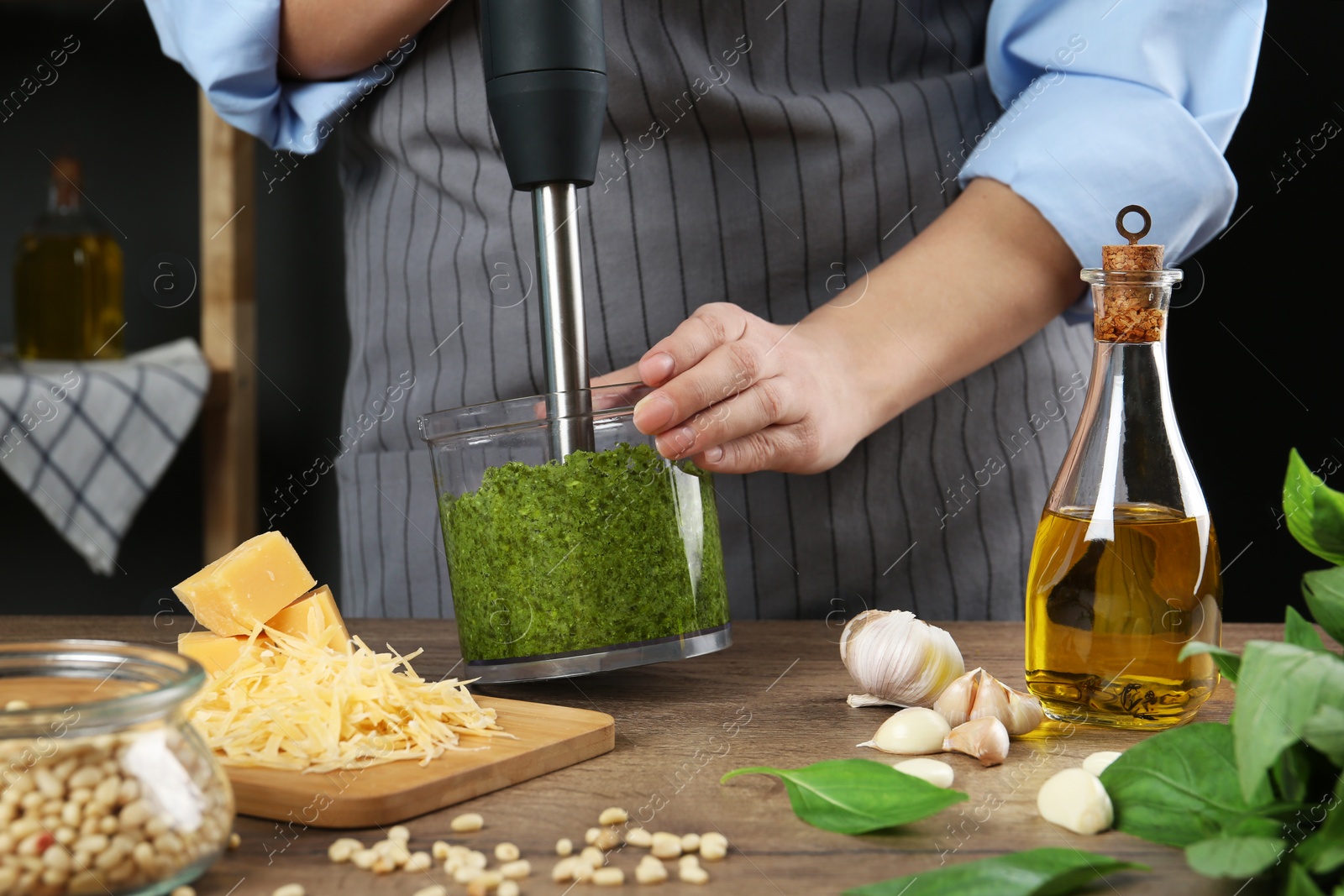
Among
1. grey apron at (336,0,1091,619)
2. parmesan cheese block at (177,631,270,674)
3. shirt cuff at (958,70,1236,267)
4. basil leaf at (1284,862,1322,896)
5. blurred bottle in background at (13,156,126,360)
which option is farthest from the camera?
blurred bottle in background at (13,156,126,360)

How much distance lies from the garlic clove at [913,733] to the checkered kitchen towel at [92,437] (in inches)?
50.6

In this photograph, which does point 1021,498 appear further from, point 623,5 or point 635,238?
point 623,5

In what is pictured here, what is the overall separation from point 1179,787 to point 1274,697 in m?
0.08

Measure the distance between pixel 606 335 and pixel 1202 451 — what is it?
→ 98cm

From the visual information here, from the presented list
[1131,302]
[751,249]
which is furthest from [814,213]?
[1131,302]

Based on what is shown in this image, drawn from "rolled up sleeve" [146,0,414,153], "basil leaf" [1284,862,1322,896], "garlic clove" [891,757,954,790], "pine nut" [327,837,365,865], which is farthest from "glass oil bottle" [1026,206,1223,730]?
"rolled up sleeve" [146,0,414,153]

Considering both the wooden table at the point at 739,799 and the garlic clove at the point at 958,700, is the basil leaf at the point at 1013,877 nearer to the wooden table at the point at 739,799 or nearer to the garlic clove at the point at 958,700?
the wooden table at the point at 739,799

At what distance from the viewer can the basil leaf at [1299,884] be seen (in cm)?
35

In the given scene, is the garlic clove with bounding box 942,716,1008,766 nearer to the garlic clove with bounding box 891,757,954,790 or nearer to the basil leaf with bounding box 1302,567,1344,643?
the garlic clove with bounding box 891,757,954,790

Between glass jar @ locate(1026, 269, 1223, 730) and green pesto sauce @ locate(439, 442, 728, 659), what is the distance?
0.61ft

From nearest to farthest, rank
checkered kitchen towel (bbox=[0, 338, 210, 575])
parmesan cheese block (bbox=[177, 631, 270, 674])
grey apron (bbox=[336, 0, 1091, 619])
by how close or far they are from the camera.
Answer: parmesan cheese block (bbox=[177, 631, 270, 674])
grey apron (bbox=[336, 0, 1091, 619])
checkered kitchen towel (bbox=[0, 338, 210, 575])

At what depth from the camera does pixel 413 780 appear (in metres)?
0.50

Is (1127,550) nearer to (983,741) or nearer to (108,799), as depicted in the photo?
(983,741)

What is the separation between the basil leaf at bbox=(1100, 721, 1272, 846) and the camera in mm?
425
